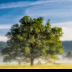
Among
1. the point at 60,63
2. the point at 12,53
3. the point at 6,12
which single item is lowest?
the point at 60,63

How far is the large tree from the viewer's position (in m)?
13.7

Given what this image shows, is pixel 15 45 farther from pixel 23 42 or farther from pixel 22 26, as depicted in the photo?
pixel 22 26

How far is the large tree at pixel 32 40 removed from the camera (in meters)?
13.7

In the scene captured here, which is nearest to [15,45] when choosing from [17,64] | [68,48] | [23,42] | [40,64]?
[23,42]

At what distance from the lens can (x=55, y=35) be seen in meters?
14.6

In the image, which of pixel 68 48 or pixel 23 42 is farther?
pixel 68 48

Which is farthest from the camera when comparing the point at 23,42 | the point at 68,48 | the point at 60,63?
the point at 68,48

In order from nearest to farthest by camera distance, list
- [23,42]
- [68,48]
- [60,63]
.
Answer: [23,42]
[60,63]
[68,48]

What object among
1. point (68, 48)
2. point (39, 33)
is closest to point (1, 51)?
point (39, 33)

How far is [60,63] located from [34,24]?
4.78 meters

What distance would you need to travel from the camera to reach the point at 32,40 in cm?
1358

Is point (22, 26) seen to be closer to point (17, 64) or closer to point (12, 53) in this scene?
point (12, 53)

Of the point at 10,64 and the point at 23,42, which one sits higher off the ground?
the point at 23,42

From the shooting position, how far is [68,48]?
18.7 meters
